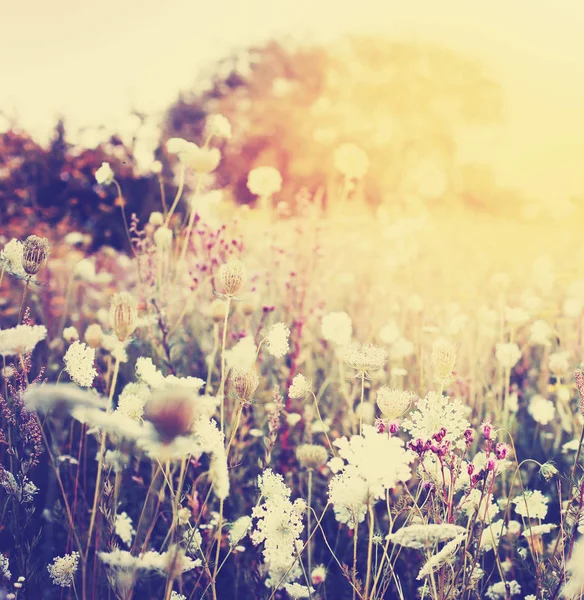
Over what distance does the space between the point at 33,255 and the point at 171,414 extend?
76 cm

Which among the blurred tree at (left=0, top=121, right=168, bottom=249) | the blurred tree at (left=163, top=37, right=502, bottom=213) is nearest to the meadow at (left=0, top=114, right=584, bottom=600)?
the blurred tree at (left=0, top=121, right=168, bottom=249)

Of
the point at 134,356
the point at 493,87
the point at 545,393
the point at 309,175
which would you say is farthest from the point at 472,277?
the point at 493,87

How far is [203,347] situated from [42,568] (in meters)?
1.06

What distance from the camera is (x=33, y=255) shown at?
135 cm

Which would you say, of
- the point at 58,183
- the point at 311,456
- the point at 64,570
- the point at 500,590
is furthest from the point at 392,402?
the point at 58,183

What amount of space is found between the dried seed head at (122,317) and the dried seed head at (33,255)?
300mm

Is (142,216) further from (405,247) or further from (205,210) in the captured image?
(405,247)

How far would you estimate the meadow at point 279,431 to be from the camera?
1.12 m

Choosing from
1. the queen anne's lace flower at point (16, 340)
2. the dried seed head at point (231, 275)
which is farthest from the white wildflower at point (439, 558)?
the queen anne's lace flower at point (16, 340)

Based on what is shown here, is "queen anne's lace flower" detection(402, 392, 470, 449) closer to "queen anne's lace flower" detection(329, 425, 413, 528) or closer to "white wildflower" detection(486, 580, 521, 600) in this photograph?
"queen anne's lace flower" detection(329, 425, 413, 528)

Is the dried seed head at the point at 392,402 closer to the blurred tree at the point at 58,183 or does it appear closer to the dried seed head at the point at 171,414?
the dried seed head at the point at 171,414

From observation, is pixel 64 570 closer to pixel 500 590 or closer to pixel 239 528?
pixel 239 528

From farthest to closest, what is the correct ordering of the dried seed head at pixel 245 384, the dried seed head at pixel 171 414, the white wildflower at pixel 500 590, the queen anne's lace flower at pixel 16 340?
the white wildflower at pixel 500 590, the queen anne's lace flower at pixel 16 340, the dried seed head at pixel 245 384, the dried seed head at pixel 171 414

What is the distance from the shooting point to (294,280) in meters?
2.36
